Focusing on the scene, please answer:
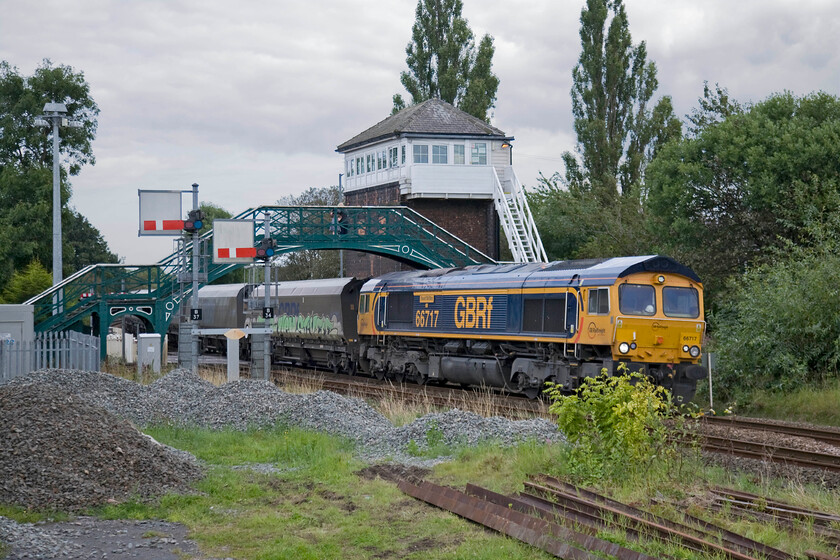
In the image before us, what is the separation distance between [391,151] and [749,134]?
16581 mm

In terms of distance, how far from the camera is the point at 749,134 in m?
30.7

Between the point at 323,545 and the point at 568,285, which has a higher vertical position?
the point at 568,285

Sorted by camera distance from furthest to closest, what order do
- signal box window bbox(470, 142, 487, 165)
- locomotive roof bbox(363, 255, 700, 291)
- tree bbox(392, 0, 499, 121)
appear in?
tree bbox(392, 0, 499, 121) → signal box window bbox(470, 142, 487, 165) → locomotive roof bbox(363, 255, 700, 291)

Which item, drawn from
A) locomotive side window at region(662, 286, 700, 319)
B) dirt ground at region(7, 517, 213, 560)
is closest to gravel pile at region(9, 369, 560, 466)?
dirt ground at region(7, 517, 213, 560)

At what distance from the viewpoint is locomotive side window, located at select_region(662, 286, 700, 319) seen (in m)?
19.7

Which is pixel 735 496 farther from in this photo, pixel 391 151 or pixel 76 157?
pixel 76 157

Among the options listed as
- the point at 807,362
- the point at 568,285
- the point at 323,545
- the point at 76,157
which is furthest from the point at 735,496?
the point at 76,157

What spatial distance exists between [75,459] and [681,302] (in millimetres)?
13007

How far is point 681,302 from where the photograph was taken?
65.5 feet

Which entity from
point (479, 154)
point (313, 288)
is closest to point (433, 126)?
point (479, 154)

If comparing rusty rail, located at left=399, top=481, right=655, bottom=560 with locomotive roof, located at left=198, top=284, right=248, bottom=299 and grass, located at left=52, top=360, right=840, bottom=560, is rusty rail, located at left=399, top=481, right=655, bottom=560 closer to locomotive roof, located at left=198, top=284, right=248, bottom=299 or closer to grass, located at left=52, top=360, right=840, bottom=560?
grass, located at left=52, top=360, right=840, bottom=560

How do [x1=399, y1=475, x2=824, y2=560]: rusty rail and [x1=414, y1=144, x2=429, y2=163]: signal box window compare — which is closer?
[x1=399, y1=475, x2=824, y2=560]: rusty rail

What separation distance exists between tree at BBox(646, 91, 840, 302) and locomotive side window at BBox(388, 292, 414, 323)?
10425 millimetres

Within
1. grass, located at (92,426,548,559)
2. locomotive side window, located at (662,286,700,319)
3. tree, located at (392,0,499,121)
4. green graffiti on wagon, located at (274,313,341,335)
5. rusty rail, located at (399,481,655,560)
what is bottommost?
grass, located at (92,426,548,559)
